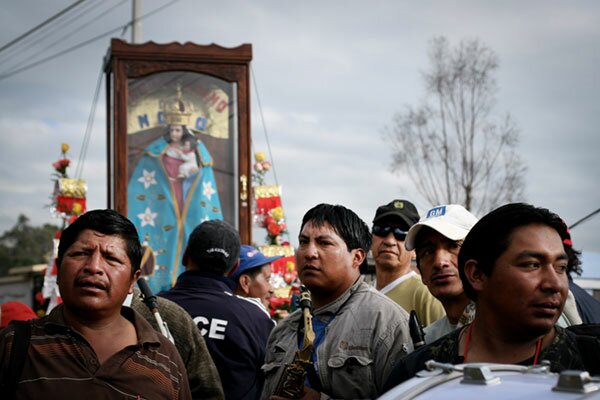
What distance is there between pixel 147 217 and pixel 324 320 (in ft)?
18.8

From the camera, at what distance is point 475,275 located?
2715mm

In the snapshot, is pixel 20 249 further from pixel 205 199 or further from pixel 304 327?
pixel 304 327

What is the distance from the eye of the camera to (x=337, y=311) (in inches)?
143

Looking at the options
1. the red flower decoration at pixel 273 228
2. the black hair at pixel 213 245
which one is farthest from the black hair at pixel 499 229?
the red flower decoration at pixel 273 228

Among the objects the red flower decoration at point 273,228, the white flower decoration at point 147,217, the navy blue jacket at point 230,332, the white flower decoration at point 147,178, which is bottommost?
the navy blue jacket at point 230,332

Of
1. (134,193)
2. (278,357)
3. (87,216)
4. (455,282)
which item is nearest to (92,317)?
(87,216)

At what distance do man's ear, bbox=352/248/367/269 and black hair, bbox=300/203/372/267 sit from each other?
0.02m

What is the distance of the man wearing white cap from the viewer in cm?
348

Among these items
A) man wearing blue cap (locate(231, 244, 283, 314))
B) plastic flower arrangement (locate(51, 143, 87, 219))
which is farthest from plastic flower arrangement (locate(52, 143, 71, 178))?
man wearing blue cap (locate(231, 244, 283, 314))

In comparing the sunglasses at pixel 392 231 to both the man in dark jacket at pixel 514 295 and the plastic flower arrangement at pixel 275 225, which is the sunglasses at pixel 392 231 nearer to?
the man in dark jacket at pixel 514 295

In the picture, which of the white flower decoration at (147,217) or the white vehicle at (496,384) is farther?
the white flower decoration at (147,217)

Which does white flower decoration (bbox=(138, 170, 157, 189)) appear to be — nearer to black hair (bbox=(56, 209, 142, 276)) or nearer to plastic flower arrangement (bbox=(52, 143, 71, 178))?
plastic flower arrangement (bbox=(52, 143, 71, 178))

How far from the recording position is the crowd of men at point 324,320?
2553 mm

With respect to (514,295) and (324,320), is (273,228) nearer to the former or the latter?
(324,320)
